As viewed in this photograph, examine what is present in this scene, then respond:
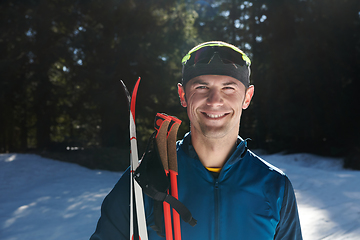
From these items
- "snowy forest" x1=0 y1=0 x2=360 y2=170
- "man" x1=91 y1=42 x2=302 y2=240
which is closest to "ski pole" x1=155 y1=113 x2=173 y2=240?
"man" x1=91 y1=42 x2=302 y2=240

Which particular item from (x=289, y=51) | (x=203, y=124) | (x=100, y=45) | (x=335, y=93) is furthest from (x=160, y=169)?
(x=289, y=51)

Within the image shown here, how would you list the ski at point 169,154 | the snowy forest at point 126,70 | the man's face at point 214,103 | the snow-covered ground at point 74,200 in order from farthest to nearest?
the snowy forest at point 126,70 → the snow-covered ground at point 74,200 → the man's face at point 214,103 → the ski at point 169,154

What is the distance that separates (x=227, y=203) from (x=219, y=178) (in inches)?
5.4

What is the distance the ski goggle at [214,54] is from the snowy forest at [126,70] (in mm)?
10230

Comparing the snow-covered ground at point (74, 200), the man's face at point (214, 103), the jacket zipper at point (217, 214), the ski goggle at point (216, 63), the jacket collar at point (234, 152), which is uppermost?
the ski goggle at point (216, 63)

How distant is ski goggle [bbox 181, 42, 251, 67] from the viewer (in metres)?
1.58

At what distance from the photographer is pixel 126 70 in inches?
517

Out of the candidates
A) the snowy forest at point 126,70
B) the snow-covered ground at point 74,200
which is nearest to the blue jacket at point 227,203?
the snow-covered ground at point 74,200

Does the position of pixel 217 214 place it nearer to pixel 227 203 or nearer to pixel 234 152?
pixel 227 203

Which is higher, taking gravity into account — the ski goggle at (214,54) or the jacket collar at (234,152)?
the ski goggle at (214,54)

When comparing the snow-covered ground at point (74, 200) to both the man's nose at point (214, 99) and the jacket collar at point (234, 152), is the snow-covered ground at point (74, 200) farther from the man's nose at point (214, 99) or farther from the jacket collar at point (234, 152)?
the man's nose at point (214, 99)

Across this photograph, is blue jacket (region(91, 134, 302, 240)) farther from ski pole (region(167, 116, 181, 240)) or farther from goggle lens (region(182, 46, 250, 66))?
goggle lens (region(182, 46, 250, 66))

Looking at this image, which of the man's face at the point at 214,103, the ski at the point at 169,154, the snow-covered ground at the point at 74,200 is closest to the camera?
the ski at the point at 169,154

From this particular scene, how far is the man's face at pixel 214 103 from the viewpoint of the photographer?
1.52 m
